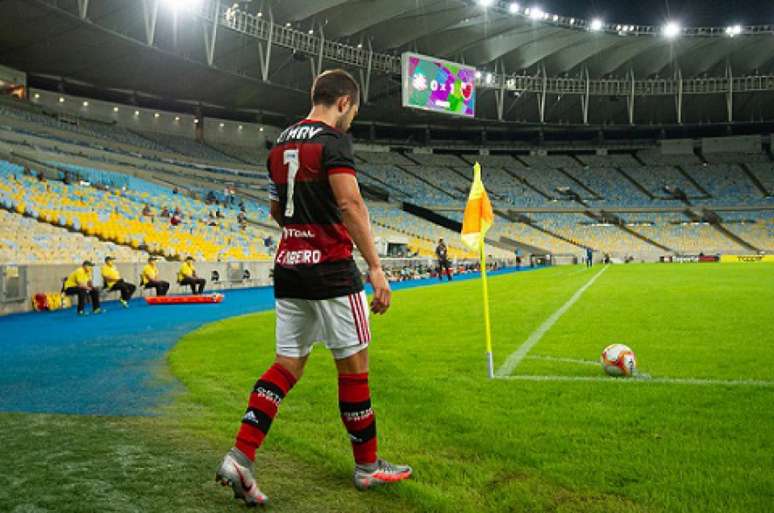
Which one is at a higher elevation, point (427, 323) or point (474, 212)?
point (474, 212)

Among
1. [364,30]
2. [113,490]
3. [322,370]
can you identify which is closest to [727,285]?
[322,370]

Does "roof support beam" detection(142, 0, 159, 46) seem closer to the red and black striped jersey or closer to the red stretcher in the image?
the red stretcher

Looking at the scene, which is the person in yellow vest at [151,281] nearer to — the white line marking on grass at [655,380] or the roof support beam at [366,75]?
the white line marking on grass at [655,380]

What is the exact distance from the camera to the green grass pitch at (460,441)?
8.70ft

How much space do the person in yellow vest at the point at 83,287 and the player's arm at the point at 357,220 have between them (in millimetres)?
12032

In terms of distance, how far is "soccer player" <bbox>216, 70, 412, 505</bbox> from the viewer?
9.20 feet

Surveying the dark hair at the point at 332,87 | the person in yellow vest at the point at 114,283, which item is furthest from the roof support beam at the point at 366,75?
the dark hair at the point at 332,87

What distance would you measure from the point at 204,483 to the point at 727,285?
1698cm

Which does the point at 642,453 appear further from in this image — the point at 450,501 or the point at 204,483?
the point at 204,483

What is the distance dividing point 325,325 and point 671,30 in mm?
47069

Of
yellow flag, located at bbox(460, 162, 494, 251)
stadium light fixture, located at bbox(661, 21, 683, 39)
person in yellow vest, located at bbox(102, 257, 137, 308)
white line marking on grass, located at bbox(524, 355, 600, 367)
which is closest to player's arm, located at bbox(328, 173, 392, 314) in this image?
yellow flag, located at bbox(460, 162, 494, 251)

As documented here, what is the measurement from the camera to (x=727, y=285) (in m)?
16.4

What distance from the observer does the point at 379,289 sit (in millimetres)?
2828

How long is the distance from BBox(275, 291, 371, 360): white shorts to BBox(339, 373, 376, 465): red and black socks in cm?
14
